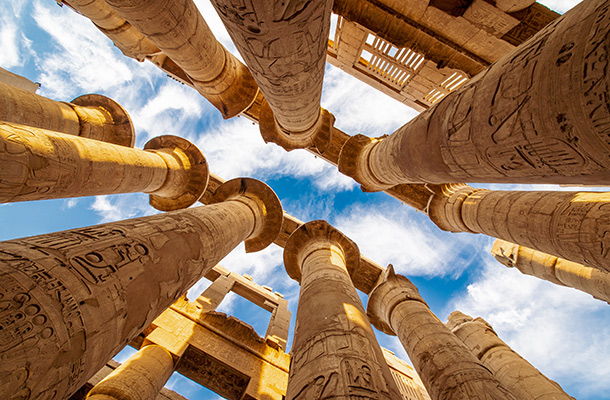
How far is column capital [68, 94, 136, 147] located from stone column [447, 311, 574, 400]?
1085 centimetres

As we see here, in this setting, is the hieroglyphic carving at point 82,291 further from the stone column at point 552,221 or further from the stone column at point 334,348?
the stone column at point 552,221

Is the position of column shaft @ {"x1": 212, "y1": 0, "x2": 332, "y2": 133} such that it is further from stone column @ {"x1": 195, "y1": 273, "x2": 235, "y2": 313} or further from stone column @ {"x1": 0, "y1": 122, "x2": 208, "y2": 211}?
stone column @ {"x1": 195, "y1": 273, "x2": 235, "y2": 313}

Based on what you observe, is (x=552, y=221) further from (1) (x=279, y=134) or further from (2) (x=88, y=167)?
(2) (x=88, y=167)

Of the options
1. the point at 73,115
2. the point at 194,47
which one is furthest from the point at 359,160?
the point at 73,115

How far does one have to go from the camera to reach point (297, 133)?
294 inches

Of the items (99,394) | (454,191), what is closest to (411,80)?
(454,191)

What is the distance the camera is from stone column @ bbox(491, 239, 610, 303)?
6398mm

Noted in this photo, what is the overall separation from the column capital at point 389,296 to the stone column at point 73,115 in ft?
27.3

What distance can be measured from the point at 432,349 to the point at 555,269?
5.38 meters

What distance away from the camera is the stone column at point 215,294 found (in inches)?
376

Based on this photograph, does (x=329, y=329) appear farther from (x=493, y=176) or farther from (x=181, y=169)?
(x=181, y=169)

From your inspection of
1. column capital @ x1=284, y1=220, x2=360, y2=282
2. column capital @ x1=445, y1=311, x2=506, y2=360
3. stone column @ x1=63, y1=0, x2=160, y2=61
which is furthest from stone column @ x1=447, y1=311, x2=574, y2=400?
stone column @ x1=63, y1=0, x2=160, y2=61

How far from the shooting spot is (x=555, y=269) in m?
7.53

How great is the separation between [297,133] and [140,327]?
5.86 m
